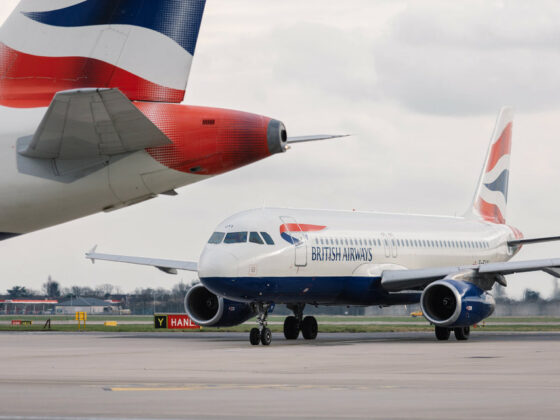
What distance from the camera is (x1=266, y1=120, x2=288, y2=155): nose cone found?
32.1ft

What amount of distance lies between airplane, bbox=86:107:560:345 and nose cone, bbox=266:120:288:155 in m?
19.7

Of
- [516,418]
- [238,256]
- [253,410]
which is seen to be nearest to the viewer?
[516,418]

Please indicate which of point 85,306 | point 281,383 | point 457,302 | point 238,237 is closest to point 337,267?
point 457,302

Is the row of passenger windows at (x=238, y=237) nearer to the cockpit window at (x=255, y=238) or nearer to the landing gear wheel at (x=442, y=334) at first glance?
the cockpit window at (x=255, y=238)

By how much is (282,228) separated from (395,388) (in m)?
16.5

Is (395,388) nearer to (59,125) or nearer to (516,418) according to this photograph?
(516,418)

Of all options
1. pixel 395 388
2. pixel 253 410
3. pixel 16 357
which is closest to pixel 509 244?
pixel 16 357

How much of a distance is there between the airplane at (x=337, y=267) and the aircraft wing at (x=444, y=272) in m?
0.03

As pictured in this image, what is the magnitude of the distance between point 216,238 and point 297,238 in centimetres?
276

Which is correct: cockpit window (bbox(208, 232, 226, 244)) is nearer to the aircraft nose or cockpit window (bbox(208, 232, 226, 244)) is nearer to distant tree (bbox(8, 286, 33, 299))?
the aircraft nose

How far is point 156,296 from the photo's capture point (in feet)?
302

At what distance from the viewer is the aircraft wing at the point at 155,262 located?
38906 mm

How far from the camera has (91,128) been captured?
29.5ft

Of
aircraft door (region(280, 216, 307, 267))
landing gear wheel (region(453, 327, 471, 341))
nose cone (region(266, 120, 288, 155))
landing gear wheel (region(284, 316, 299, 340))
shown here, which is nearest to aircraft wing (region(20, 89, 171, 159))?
nose cone (region(266, 120, 288, 155))
